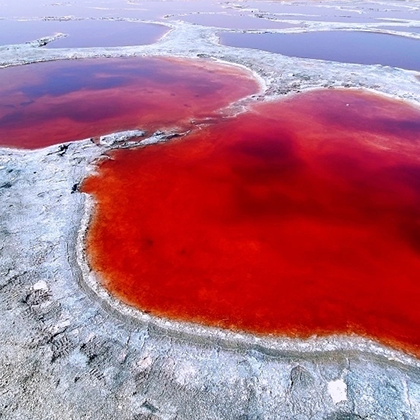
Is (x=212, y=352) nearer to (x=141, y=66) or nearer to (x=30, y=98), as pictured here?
(x=30, y=98)

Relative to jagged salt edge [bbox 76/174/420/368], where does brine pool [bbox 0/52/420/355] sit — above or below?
below

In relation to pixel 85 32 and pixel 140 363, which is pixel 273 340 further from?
pixel 85 32

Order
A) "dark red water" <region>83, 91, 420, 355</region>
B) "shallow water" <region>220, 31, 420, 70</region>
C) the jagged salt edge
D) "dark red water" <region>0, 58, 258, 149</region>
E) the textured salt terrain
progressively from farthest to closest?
"shallow water" <region>220, 31, 420, 70</region>, "dark red water" <region>0, 58, 258, 149</region>, "dark red water" <region>83, 91, 420, 355</region>, the jagged salt edge, the textured salt terrain

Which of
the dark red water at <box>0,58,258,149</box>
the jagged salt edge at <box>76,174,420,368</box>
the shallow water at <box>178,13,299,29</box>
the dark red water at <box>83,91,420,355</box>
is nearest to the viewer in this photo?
the jagged salt edge at <box>76,174,420,368</box>

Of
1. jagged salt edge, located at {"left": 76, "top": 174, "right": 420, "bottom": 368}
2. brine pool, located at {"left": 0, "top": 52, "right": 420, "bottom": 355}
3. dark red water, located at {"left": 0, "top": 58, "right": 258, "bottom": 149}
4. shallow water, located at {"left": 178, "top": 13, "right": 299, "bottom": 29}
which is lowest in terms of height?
shallow water, located at {"left": 178, "top": 13, "right": 299, "bottom": 29}

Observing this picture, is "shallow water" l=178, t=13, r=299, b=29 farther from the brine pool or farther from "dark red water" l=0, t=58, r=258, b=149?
the brine pool

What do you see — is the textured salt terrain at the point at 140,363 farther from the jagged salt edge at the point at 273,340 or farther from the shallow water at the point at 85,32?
the shallow water at the point at 85,32

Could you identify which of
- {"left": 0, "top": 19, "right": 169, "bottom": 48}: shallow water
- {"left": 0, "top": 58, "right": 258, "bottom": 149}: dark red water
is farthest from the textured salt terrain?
{"left": 0, "top": 19, "right": 169, "bottom": 48}: shallow water

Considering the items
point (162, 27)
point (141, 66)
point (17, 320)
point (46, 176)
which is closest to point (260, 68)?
point (141, 66)
